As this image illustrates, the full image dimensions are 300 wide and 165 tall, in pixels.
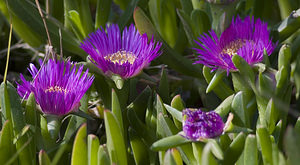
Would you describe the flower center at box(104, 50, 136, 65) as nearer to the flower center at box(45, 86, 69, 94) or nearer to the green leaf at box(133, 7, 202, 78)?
the green leaf at box(133, 7, 202, 78)

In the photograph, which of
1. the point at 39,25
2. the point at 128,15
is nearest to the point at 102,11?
the point at 128,15

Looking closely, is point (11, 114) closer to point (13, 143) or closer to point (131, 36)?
point (13, 143)

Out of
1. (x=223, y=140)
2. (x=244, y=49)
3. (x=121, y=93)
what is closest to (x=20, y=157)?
(x=121, y=93)

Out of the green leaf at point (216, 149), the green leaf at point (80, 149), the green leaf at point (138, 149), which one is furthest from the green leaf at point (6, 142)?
the green leaf at point (216, 149)

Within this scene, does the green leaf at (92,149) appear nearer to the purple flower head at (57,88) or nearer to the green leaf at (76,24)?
the purple flower head at (57,88)

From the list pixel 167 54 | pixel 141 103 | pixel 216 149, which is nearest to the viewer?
pixel 216 149

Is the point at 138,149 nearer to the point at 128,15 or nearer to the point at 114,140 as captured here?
the point at 114,140

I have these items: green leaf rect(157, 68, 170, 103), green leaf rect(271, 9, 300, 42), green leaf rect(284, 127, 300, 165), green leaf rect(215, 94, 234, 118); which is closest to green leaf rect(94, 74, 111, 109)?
green leaf rect(157, 68, 170, 103)
